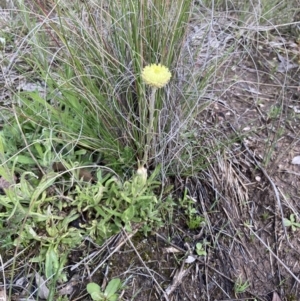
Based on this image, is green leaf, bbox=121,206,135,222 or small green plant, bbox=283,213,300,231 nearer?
green leaf, bbox=121,206,135,222

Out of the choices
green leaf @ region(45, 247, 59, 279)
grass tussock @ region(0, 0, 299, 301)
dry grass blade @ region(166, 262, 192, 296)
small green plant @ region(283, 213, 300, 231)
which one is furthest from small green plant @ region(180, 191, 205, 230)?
green leaf @ region(45, 247, 59, 279)

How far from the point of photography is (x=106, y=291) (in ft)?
2.81

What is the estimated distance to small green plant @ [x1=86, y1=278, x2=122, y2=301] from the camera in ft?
2.76

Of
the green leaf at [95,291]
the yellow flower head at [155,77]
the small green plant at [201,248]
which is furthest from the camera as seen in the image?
the small green plant at [201,248]

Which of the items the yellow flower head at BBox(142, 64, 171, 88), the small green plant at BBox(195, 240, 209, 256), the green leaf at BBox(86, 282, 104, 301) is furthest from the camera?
the small green plant at BBox(195, 240, 209, 256)

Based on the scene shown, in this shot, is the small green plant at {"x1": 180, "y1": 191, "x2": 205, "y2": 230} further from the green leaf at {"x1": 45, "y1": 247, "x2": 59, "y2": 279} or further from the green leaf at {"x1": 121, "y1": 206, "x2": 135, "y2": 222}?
the green leaf at {"x1": 45, "y1": 247, "x2": 59, "y2": 279}

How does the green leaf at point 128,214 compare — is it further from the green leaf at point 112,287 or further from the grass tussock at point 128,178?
the green leaf at point 112,287

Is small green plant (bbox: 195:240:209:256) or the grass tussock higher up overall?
the grass tussock

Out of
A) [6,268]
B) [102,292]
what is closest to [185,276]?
[102,292]

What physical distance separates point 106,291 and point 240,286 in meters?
0.33

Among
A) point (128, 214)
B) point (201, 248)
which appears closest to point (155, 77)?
point (128, 214)

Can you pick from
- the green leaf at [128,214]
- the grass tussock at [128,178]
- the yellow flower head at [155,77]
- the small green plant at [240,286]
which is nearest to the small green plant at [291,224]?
the grass tussock at [128,178]

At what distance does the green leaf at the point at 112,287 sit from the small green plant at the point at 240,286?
0.96 feet

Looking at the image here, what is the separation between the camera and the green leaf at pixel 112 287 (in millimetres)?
853
